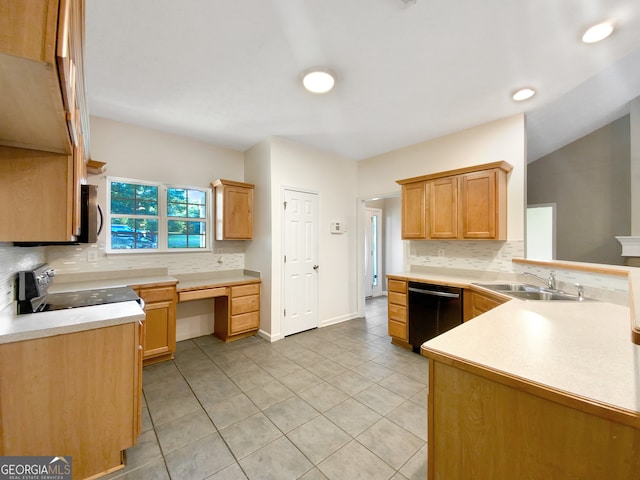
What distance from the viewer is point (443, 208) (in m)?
3.22

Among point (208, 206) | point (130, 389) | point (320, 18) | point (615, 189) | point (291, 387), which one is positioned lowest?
point (291, 387)

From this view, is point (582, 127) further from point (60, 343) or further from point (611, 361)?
point (60, 343)

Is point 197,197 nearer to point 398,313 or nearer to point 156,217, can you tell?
point 156,217

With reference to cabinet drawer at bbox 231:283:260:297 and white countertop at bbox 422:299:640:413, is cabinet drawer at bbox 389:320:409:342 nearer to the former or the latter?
white countertop at bbox 422:299:640:413

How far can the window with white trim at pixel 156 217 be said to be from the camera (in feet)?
10.3

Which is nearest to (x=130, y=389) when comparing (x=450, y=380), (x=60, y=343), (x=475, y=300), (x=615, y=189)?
(x=60, y=343)

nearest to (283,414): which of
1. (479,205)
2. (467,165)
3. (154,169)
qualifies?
(479,205)

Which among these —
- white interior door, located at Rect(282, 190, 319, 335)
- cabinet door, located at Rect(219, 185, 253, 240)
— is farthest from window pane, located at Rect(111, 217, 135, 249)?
white interior door, located at Rect(282, 190, 319, 335)

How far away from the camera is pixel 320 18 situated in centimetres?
164

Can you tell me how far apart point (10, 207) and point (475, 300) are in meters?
3.61

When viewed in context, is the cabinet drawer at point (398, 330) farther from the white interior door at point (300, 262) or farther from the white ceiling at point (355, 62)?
the white ceiling at point (355, 62)

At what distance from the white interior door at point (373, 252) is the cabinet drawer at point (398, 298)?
255cm

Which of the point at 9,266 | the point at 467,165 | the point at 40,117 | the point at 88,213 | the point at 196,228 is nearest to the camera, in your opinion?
the point at 40,117

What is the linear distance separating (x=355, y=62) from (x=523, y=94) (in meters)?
1.71
